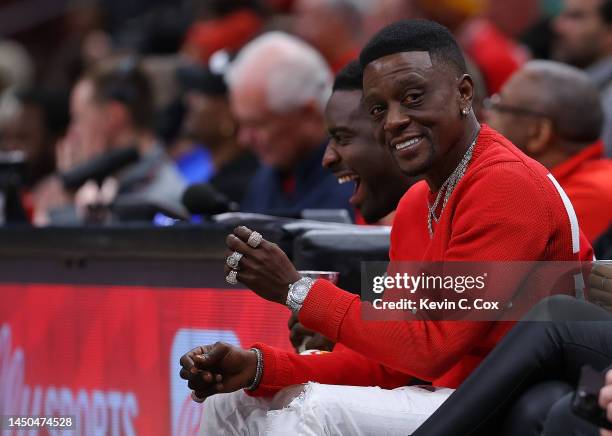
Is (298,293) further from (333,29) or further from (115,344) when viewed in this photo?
(333,29)

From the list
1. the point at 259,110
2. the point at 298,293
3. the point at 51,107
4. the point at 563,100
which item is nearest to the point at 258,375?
the point at 298,293

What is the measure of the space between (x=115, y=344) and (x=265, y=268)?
169 centimetres

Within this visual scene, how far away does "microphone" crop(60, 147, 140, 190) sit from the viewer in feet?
21.5

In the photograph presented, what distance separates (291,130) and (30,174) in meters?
3.62

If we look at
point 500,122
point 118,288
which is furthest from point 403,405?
point 500,122

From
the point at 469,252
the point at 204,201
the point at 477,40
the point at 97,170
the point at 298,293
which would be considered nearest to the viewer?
the point at 469,252

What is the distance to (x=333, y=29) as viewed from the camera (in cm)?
779

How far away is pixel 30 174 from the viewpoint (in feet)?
29.8

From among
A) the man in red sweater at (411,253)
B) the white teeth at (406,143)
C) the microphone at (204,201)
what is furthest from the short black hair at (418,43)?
the microphone at (204,201)

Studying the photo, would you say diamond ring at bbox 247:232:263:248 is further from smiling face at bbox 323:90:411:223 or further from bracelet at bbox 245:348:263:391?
smiling face at bbox 323:90:411:223

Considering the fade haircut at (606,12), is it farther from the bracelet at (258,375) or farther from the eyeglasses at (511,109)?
the bracelet at (258,375)

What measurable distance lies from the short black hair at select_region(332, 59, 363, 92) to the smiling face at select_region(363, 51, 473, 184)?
785 mm

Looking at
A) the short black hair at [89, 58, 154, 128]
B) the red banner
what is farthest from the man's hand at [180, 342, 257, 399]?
the short black hair at [89, 58, 154, 128]

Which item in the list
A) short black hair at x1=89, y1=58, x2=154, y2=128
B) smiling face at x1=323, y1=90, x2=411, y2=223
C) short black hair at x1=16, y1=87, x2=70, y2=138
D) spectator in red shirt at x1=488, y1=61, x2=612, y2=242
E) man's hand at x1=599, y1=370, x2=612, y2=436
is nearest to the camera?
man's hand at x1=599, y1=370, x2=612, y2=436
